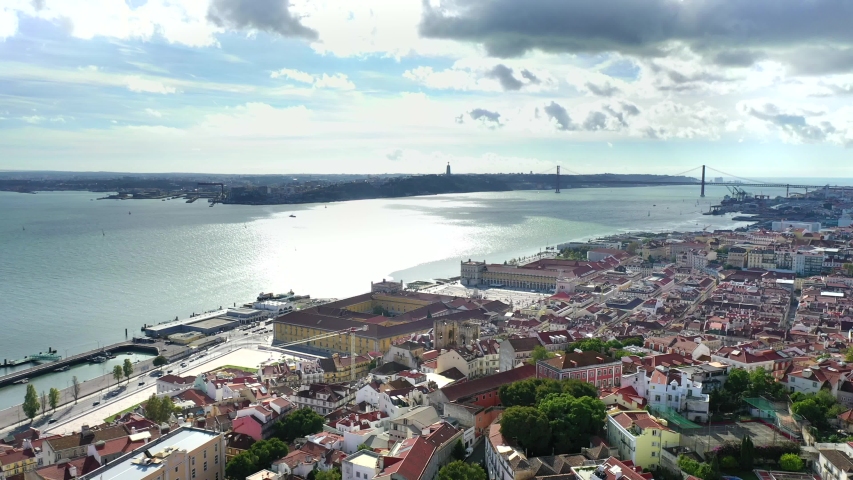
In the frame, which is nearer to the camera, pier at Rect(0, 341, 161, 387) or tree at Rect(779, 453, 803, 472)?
tree at Rect(779, 453, 803, 472)

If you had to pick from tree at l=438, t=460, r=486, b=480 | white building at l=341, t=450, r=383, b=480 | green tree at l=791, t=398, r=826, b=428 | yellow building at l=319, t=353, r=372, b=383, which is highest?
green tree at l=791, t=398, r=826, b=428

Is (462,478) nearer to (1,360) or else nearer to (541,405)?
(541,405)

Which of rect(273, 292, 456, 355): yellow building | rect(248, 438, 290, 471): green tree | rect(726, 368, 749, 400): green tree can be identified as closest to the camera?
rect(248, 438, 290, 471): green tree

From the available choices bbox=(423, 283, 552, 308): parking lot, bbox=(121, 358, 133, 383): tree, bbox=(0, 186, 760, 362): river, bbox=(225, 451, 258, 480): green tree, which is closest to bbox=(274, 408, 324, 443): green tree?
bbox=(225, 451, 258, 480): green tree

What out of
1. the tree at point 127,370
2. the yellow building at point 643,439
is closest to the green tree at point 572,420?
the yellow building at point 643,439

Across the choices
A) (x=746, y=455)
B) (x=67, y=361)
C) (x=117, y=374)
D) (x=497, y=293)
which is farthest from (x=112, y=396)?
(x=497, y=293)

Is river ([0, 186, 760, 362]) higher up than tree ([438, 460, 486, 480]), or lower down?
lower down

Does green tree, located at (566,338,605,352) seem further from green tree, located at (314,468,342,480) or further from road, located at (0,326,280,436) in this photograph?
road, located at (0,326,280,436)

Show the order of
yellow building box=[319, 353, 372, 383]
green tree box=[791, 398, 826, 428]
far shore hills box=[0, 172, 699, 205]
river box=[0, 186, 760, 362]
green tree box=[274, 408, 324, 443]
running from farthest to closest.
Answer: far shore hills box=[0, 172, 699, 205] < river box=[0, 186, 760, 362] < yellow building box=[319, 353, 372, 383] < green tree box=[274, 408, 324, 443] < green tree box=[791, 398, 826, 428]
